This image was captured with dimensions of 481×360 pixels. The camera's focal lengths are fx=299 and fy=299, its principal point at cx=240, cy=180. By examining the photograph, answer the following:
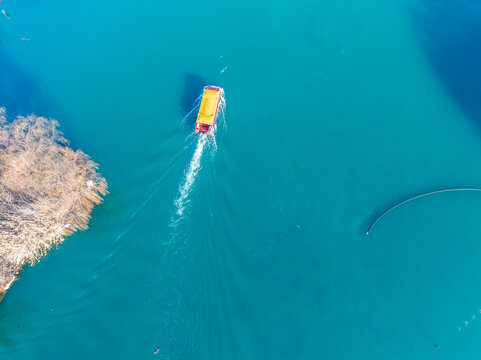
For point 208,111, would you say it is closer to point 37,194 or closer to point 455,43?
point 37,194

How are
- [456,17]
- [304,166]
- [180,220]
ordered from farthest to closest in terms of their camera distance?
[456,17]
[304,166]
[180,220]

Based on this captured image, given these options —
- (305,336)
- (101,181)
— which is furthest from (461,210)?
(101,181)

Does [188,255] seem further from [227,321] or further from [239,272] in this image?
[227,321]

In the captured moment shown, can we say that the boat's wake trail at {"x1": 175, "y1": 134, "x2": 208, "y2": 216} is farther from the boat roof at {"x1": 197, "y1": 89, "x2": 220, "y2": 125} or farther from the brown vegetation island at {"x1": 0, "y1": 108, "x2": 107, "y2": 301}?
the brown vegetation island at {"x1": 0, "y1": 108, "x2": 107, "y2": 301}

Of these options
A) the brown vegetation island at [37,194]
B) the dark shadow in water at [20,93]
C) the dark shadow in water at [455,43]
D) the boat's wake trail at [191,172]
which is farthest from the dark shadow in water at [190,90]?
the dark shadow in water at [455,43]

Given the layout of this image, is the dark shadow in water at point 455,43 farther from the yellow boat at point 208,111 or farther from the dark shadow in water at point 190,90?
the dark shadow in water at point 190,90

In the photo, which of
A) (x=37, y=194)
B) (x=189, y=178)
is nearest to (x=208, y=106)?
(x=189, y=178)

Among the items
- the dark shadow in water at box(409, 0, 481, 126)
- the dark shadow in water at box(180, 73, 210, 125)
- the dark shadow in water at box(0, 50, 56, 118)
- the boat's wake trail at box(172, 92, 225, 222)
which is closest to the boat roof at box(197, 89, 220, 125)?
the boat's wake trail at box(172, 92, 225, 222)
